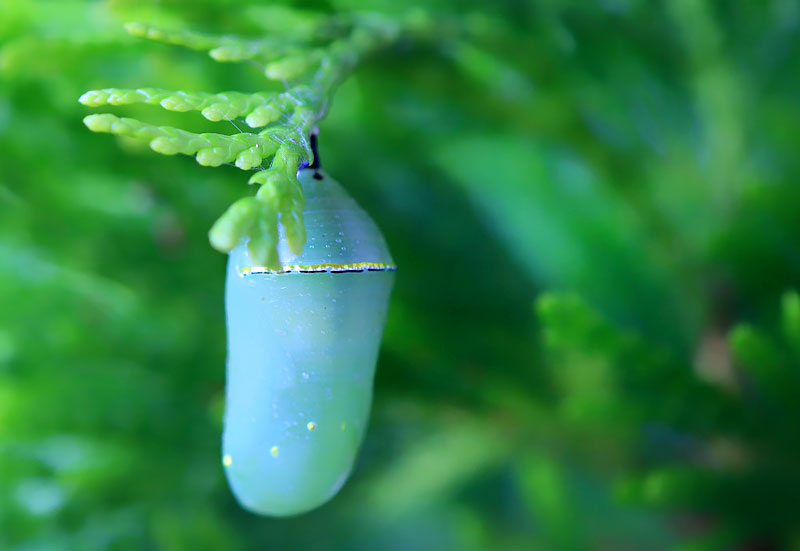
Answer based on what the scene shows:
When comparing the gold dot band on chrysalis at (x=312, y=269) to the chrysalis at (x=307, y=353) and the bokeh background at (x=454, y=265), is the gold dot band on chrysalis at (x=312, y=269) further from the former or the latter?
the bokeh background at (x=454, y=265)

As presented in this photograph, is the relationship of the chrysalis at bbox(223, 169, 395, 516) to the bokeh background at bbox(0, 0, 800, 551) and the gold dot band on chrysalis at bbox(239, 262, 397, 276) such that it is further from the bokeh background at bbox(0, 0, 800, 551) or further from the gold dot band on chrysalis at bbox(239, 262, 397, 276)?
the bokeh background at bbox(0, 0, 800, 551)

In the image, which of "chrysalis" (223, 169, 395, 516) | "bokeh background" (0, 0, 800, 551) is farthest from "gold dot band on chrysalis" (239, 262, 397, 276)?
"bokeh background" (0, 0, 800, 551)

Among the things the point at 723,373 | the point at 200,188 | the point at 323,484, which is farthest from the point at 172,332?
the point at 723,373

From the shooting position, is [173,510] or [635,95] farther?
[635,95]

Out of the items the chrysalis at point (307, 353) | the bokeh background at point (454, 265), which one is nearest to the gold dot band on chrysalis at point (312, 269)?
the chrysalis at point (307, 353)

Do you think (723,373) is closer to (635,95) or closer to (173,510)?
(635,95)

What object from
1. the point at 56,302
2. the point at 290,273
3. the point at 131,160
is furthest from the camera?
the point at 56,302

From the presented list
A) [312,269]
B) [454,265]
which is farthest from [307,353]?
[454,265]
